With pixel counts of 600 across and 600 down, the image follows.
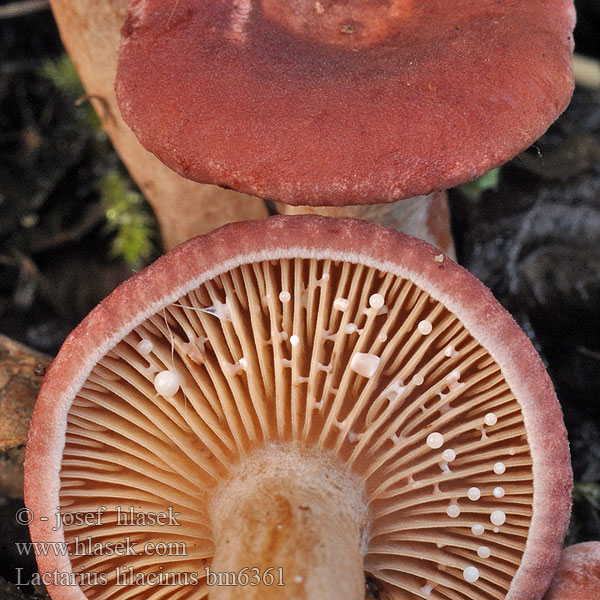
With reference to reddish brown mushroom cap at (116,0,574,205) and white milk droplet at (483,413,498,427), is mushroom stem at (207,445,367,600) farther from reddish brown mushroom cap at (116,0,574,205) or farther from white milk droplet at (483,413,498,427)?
reddish brown mushroom cap at (116,0,574,205)

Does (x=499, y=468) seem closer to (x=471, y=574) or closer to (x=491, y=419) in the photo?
(x=491, y=419)

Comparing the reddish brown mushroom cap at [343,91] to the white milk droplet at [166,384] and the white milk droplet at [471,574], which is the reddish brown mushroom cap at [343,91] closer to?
the white milk droplet at [166,384]

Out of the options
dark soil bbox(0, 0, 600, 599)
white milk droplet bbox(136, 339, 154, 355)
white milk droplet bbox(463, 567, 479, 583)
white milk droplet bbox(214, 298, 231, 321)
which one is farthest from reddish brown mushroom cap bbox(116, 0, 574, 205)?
dark soil bbox(0, 0, 600, 599)

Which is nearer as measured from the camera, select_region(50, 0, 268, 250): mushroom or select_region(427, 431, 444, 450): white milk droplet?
select_region(427, 431, 444, 450): white milk droplet

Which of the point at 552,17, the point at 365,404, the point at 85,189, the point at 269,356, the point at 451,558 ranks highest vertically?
the point at 552,17

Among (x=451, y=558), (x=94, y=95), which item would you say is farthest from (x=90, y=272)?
(x=451, y=558)

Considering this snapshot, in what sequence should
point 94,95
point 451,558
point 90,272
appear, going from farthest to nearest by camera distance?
point 90,272 → point 94,95 → point 451,558

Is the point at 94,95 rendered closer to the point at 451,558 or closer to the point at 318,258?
the point at 318,258
